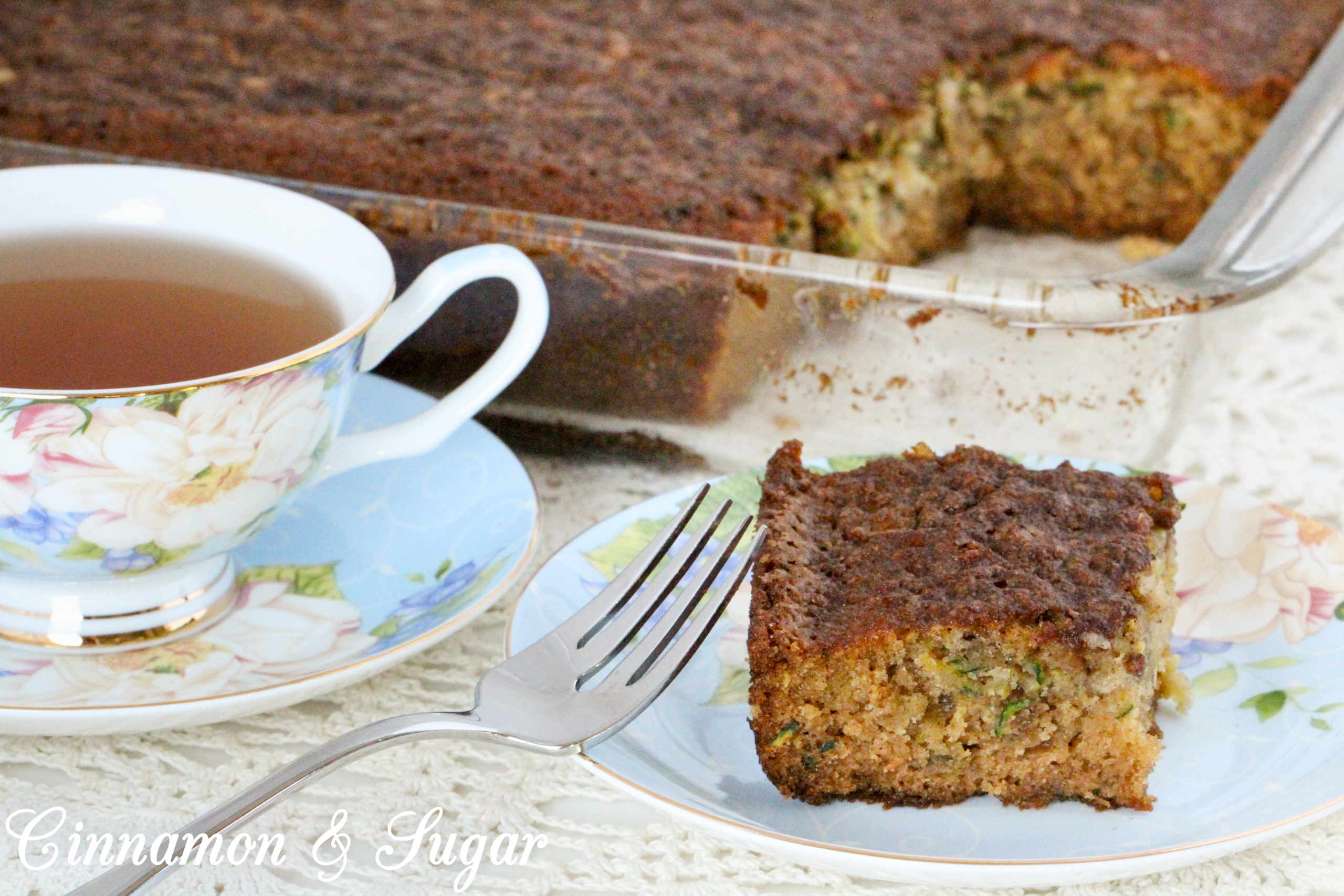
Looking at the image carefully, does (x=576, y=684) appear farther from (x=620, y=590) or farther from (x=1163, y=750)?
(x=1163, y=750)

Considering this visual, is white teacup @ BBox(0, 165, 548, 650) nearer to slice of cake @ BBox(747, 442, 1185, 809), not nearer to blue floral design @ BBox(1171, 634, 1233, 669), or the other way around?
slice of cake @ BBox(747, 442, 1185, 809)

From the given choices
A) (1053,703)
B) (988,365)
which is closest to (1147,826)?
(1053,703)

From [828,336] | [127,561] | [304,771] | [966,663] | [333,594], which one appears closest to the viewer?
[304,771]

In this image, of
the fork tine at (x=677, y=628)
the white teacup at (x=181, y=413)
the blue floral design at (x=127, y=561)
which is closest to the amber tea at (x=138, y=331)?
the white teacup at (x=181, y=413)

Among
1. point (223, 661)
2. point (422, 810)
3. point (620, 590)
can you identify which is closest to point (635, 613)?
point (620, 590)

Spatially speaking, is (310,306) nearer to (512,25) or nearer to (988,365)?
(988,365)
